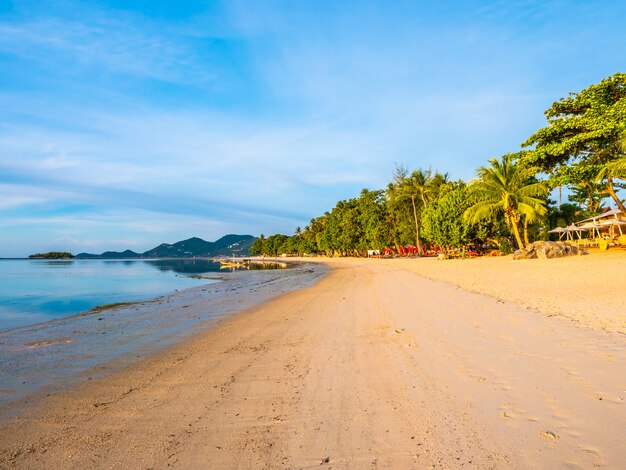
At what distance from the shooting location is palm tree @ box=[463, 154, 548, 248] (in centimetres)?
3516

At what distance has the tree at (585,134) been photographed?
68.6 feet

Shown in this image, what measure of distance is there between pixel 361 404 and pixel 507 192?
3714cm

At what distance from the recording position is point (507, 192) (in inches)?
1407

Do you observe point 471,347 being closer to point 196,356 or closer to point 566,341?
point 566,341

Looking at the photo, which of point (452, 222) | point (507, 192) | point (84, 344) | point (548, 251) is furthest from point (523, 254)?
point (84, 344)

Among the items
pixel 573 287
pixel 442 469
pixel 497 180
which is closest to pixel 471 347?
pixel 442 469

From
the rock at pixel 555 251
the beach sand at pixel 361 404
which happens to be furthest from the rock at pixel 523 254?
the beach sand at pixel 361 404

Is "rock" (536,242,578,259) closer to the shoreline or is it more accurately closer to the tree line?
the tree line

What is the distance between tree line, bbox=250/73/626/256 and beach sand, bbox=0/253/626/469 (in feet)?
62.5

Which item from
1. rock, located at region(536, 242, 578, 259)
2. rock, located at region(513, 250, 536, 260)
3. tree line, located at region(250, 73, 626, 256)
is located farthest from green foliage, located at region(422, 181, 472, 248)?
rock, located at region(536, 242, 578, 259)

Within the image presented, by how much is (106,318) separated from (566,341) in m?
16.1

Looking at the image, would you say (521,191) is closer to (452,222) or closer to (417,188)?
(452,222)

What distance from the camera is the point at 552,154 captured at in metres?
23.1

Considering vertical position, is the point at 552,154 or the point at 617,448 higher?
the point at 552,154
